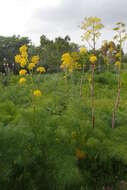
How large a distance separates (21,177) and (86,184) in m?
0.86

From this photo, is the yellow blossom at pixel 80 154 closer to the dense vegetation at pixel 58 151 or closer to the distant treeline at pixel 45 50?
the dense vegetation at pixel 58 151

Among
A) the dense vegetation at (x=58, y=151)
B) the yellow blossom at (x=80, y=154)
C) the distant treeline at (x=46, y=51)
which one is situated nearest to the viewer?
the dense vegetation at (x=58, y=151)

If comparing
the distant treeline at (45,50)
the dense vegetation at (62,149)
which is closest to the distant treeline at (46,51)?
the distant treeline at (45,50)

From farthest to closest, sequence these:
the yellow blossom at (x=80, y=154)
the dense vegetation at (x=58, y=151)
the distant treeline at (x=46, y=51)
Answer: the distant treeline at (x=46, y=51) → the yellow blossom at (x=80, y=154) → the dense vegetation at (x=58, y=151)

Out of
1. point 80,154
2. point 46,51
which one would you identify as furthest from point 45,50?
point 80,154

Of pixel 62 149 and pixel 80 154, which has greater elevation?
pixel 62 149

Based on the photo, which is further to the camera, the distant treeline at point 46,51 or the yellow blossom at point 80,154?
the distant treeline at point 46,51

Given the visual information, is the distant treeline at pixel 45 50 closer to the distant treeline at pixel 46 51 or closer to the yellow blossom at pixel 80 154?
the distant treeline at pixel 46 51

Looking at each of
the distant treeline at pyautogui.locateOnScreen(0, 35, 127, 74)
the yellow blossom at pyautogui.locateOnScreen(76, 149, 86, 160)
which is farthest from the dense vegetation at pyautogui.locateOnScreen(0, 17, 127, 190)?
the distant treeline at pyautogui.locateOnScreen(0, 35, 127, 74)

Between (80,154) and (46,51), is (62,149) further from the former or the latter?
(46,51)

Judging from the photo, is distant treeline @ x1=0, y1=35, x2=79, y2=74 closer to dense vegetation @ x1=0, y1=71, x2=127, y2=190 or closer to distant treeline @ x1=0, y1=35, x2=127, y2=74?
distant treeline @ x1=0, y1=35, x2=127, y2=74

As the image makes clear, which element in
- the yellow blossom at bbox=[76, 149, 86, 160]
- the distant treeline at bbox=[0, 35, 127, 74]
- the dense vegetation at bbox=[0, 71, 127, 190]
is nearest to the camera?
the dense vegetation at bbox=[0, 71, 127, 190]

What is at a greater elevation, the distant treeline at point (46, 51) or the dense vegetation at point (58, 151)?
the distant treeline at point (46, 51)

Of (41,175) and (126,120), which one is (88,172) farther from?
(126,120)
